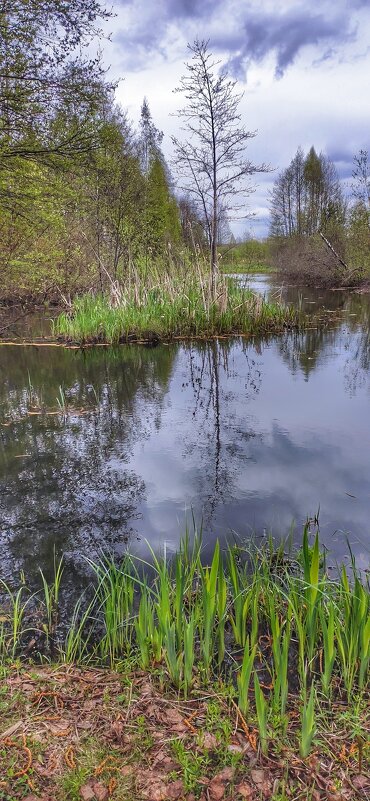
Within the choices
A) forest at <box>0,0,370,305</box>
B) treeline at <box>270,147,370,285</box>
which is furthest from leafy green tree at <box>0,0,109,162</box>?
treeline at <box>270,147,370,285</box>

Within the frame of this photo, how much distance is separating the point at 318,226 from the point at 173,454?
3700 centimetres

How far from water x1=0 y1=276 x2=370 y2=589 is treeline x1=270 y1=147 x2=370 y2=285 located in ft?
65.5

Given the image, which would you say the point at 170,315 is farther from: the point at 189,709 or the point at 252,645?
the point at 189,709

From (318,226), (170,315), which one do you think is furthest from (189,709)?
(318,226)

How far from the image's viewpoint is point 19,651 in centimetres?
260

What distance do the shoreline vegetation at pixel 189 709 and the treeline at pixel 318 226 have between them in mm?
27275

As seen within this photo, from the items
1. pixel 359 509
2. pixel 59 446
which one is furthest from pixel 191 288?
pixel 359 509

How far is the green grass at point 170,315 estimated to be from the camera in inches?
462

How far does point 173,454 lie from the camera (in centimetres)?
550

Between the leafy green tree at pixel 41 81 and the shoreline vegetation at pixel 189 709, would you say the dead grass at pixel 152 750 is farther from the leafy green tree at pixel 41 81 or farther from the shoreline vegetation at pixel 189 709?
the leafy green tree at pixel 41 81

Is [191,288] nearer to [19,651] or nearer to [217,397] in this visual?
[217,397]

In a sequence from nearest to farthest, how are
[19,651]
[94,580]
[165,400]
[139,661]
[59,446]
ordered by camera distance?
[139,661], [19,651], [94,580], [59,446], [165,400]

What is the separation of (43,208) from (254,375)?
4.89 meters

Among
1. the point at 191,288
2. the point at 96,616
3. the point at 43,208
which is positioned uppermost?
the point at 43,208
